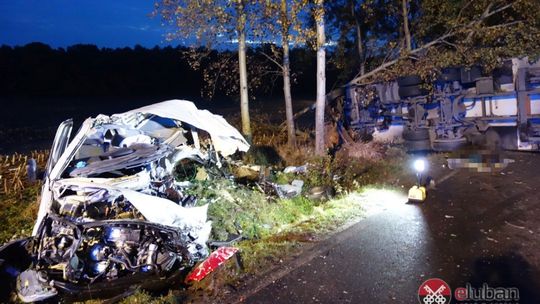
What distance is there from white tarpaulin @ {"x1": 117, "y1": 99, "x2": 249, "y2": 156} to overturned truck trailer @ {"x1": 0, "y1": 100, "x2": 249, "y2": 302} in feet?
1.83

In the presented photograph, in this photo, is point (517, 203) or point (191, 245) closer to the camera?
point (191, 245)

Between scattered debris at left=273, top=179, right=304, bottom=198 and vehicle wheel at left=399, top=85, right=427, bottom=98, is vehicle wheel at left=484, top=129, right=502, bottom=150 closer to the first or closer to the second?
vehicle wheel at left=399, top=85, right=427, bottom=98

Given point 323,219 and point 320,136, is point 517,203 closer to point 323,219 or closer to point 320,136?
point 323,219

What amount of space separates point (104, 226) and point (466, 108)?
27.9 ft

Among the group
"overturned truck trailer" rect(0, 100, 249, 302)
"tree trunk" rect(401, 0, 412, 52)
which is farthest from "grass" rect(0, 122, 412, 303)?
"tree trunk" rect(401, 0, 412, 52)

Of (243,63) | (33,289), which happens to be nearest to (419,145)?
(243,63)

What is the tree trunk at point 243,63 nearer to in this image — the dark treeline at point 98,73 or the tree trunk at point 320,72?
the tree trunk at point 320,72

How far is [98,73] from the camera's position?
1417 inches

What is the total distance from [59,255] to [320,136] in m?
6.49

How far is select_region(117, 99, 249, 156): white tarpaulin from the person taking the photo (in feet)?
18.9

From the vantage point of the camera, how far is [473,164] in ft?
29.2

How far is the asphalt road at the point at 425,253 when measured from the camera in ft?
13.6

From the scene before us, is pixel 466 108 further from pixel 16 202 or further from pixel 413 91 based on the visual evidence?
pixel 16 202

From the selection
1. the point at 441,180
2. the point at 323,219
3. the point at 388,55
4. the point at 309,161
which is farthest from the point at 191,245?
the point at 388,55
